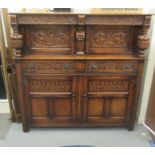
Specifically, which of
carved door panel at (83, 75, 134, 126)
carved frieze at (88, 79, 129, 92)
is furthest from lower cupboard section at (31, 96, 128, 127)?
carved frieze at (88, 79, 129, 92)

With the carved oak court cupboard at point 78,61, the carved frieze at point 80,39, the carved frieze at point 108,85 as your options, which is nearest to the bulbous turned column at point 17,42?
the carved oak court cupboard at point 78,61

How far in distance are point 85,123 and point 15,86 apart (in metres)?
0.90

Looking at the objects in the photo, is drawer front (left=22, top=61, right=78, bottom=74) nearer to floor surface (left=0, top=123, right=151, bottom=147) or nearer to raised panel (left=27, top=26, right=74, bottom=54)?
raised panel (left=27, top=26, right=74, bottom=54)

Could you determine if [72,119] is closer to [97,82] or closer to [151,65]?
[97,82]

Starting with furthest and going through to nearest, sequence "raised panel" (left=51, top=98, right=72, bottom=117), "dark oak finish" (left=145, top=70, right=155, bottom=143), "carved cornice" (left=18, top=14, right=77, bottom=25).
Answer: "dark oak finish" (left=145, top=70, right=155, bottom=143), "raised panel" (left=51, top=98, right=72, bottom=117), "carved cornice" (left=18, top=14, right=77, bottom=25)

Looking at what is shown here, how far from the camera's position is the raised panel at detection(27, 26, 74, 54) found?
1.79 metres

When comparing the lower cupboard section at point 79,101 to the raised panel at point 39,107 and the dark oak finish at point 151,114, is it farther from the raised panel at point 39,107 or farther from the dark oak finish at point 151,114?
the dark oak finish at point 151,114

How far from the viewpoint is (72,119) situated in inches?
83.0

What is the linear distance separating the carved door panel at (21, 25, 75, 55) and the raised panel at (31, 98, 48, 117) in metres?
0.53

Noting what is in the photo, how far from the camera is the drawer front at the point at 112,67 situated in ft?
5.97
